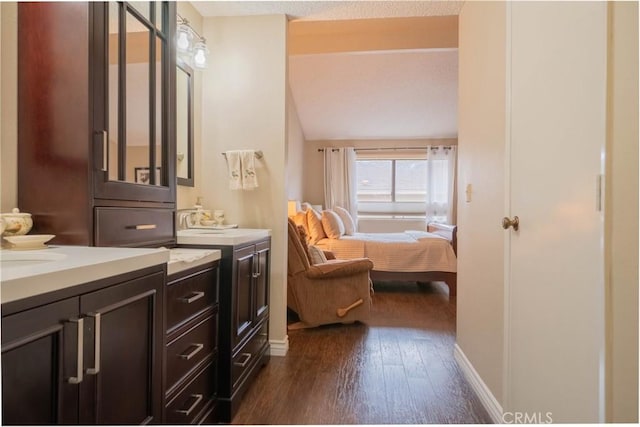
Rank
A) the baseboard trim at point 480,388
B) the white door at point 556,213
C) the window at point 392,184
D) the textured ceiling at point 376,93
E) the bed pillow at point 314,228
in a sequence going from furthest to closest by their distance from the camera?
the window at point 392,184, the textured ceiling at point 376,93, the bed pillow at point 314,228, the baseboard trim at point 480,388, the white door at point 556,213

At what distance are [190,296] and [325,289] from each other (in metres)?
1.63

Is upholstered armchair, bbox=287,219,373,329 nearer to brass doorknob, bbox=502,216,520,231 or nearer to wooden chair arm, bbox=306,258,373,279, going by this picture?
wooden chair arm, bbox=306,258,373,279

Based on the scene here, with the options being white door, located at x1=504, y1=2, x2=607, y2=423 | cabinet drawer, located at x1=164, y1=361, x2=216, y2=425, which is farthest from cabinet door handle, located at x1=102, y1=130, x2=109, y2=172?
white door, located at x1=504, y1=2, x2=607, y2=423

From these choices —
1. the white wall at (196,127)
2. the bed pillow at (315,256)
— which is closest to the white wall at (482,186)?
the bed pillow at (315,256)

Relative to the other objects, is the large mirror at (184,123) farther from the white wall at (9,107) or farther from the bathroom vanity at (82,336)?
the bathroom vanity at (82,336)

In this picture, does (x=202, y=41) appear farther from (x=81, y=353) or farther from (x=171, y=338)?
(x=81, y=353)

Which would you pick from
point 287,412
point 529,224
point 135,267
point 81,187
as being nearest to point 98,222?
point 81,187

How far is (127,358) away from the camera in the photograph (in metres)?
0.98

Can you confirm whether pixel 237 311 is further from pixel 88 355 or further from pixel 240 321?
pixel 88 355

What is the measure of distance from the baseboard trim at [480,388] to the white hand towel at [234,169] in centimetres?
184

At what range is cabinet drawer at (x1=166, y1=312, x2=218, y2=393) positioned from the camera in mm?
1293

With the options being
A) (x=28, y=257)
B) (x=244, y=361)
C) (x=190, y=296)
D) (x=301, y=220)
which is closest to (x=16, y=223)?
(x=28, y=257)

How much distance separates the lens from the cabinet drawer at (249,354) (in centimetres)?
174

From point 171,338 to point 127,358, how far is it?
31cm
